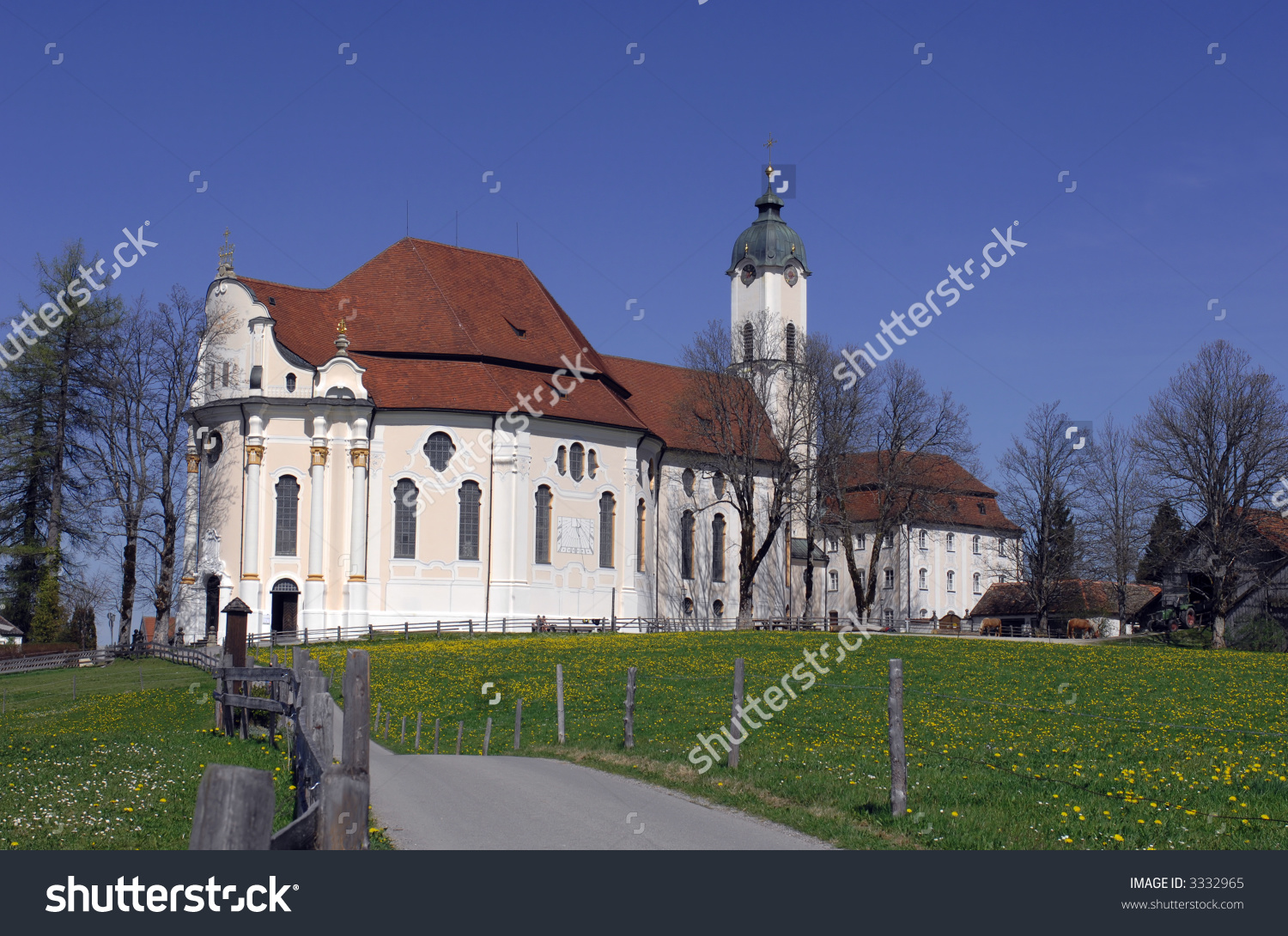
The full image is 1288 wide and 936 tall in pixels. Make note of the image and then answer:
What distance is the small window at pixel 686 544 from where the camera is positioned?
62.4 m

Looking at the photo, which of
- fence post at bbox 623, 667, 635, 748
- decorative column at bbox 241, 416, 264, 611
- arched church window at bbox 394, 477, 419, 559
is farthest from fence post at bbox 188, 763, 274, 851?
arched church window at bbox 394, 477, 419, 559

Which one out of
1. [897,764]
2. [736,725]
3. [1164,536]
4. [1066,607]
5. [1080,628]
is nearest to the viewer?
[897,764]

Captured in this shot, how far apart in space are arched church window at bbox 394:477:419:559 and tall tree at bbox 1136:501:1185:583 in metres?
32.4

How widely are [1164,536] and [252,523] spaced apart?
3963 cm

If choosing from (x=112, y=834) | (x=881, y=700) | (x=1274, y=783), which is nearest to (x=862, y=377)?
(x=881, y=700)

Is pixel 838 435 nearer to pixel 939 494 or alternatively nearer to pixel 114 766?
pixel 939 494

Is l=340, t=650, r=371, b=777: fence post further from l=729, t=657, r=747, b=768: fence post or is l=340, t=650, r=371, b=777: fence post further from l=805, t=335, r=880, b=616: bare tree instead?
l=805, t=335, r=880, b=616: bare tree

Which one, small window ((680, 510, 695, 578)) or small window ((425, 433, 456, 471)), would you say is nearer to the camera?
small window ((425, 433, 456, 471))

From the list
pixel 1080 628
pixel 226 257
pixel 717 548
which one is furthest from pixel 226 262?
pixel 1080 628

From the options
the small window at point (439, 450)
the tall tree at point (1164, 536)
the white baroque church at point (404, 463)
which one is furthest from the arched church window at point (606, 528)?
the tall tree at point (1164, 536)

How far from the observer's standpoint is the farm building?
7319 cm

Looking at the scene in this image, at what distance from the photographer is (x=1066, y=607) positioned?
75000 millimetres

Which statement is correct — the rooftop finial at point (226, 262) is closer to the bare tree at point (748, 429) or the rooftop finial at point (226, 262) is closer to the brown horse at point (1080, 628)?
the bare tree at point (748, 429)
